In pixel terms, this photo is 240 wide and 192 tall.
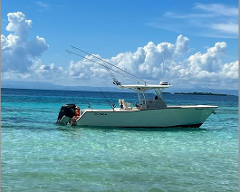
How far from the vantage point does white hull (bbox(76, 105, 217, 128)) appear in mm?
23266

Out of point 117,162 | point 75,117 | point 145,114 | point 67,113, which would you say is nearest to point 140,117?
point 145,114

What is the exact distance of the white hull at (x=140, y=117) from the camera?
23.3m

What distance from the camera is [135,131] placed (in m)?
22.5

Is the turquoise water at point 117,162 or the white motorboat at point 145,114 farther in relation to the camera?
the white motorboat at point 145,114

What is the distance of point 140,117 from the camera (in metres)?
23.3

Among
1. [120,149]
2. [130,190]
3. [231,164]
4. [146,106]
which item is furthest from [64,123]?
[130,190]

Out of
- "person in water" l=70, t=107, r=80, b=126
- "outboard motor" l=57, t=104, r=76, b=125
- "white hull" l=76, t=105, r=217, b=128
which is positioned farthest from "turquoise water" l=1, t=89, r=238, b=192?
"outboard motor" l=57, t=104, r=76, b=125

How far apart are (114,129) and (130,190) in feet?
43.7

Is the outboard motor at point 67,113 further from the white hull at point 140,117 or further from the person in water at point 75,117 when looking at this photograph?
the white hull at point 140,117

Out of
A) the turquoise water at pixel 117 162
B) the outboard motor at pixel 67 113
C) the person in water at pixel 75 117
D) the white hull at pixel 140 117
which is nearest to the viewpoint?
the turquoise water at pixel 117 162

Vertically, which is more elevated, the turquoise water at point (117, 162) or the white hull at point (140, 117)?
the white hull at point (140, 117)

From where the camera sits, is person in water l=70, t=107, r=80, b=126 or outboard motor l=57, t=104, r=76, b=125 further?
outboard motor l=57, t=104, r=76, b=125

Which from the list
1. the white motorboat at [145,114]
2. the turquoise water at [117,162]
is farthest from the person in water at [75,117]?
the turquoise water at [117,162]

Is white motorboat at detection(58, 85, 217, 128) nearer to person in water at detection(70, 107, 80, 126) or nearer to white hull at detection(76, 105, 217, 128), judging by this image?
white hull at detection(76, 105, 217, 128)
